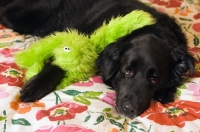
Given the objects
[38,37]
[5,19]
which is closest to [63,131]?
[38,37]

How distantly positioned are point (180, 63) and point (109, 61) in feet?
1.17

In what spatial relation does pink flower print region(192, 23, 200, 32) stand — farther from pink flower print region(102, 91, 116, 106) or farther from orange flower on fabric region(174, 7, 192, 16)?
pink flower print region(102, 91, 116, 106)

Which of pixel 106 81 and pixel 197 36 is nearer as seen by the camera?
pixel 106 81

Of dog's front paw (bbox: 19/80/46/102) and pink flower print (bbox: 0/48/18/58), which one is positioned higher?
pink flower print (bbox: 0/48/18/58)

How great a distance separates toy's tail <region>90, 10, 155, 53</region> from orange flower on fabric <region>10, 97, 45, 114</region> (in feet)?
1.41

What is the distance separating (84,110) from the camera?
127 centimetres

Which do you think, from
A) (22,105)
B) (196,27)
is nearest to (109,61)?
(22,105)

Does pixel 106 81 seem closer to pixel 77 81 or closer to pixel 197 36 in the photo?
pixel 77 81

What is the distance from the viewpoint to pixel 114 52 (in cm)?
148

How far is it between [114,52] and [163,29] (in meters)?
0.30

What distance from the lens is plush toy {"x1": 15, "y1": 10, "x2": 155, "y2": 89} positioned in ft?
4.64

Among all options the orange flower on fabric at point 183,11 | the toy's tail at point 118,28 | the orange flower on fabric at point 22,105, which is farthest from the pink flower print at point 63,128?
the orange flower on fabric at point 183,11

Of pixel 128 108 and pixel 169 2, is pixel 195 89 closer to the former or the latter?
pixel 128 108

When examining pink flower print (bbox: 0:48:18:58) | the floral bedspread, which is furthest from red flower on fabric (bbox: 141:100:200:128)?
pink flower print (bbox: 0:48:18:58)
